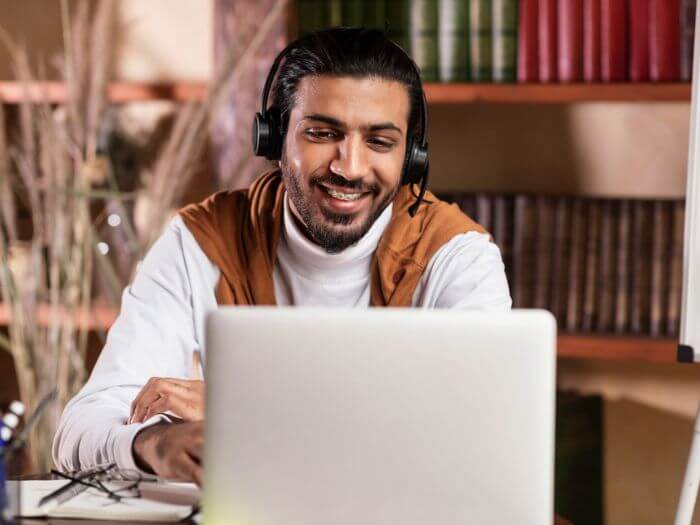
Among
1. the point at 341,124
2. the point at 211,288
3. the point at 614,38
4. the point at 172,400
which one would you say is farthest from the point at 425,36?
the point at 172,400

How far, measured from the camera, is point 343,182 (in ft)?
5.87

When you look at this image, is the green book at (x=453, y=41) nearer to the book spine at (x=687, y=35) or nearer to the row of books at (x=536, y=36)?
the row of books at (x=536, y=36)

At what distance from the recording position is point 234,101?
2668mm

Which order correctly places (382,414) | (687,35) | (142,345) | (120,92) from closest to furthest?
(382,414) → (142,345) → (687,35) → (120,92)

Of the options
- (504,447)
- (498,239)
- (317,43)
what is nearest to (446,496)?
(504,447)

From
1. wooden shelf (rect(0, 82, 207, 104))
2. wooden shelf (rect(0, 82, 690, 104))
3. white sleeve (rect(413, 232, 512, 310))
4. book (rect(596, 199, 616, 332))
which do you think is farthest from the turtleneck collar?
wooden shelf (rect(0, 82, 207, 104))

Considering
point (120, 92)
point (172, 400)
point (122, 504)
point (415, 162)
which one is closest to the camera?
point (122, 504)

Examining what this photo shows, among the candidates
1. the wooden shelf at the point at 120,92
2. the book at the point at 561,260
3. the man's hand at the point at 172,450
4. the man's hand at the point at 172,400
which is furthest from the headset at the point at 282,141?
the wooden shelf at the point at 120,92

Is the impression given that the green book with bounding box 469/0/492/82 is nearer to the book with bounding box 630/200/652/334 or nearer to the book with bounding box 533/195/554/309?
the book with bounding box 533/195/554/309

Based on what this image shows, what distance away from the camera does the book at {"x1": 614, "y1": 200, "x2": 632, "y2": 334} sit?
2520 mm

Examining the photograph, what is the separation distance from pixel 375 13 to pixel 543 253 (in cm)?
68

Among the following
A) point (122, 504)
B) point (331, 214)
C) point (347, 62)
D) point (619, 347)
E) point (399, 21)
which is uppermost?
point (399, 21)

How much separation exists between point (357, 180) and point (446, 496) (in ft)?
2.73

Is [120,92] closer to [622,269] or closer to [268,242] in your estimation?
[268,242]
